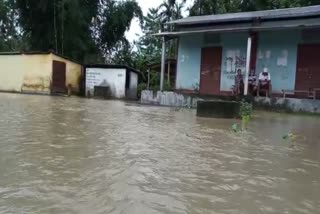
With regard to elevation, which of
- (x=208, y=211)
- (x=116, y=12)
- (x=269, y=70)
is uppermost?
(x=116, y=12)

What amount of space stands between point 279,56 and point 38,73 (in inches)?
546

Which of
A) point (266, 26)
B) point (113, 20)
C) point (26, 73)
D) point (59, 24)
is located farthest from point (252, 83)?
point (113, 20)

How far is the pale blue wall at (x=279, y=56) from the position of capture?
17.8m

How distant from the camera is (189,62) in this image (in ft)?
69.3

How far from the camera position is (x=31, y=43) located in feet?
105

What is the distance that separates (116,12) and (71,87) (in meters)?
8.84

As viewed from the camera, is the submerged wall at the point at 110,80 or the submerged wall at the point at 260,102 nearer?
the submerged wall at the point at 260,102

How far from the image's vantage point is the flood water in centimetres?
382

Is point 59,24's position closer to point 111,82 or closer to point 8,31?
point 111,82

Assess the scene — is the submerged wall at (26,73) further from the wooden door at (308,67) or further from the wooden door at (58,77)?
the wooden door at (308,67)

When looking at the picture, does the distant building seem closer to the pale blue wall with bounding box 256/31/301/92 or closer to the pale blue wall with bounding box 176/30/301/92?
the pale blue wall with bounding box 176/30/301/92

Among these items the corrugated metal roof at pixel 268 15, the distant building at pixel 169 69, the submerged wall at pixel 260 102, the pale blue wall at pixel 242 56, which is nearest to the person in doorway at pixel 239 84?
the pale blue wall at pixel 242 56

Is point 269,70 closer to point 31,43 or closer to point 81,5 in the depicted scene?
point 81,5

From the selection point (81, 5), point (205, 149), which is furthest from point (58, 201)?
point (81, 5)
